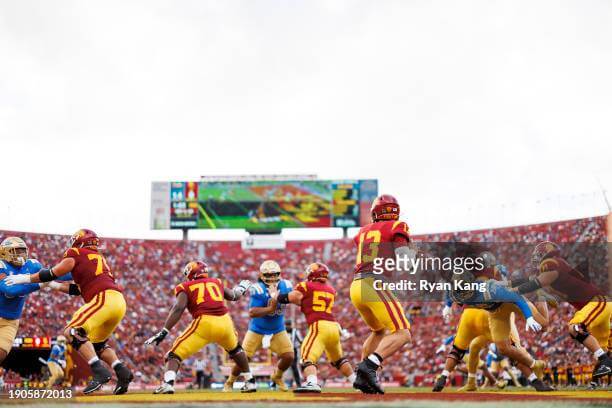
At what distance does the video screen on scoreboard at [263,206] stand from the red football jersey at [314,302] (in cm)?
2844

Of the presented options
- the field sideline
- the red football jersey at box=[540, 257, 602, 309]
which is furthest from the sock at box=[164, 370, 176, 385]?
the red football jersey at box=[540, 257, 602, 309]

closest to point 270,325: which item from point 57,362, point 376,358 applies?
point 376,358

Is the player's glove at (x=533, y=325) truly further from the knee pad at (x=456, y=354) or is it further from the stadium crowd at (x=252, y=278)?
the stadium crowd at (x=252, y=278)

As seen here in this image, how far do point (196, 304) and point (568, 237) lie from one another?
89.5ft

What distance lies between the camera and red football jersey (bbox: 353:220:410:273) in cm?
903

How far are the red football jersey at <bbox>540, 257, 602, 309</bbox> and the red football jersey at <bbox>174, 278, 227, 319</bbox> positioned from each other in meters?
5.14

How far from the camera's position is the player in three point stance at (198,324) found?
1075cm

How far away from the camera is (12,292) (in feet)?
33.9

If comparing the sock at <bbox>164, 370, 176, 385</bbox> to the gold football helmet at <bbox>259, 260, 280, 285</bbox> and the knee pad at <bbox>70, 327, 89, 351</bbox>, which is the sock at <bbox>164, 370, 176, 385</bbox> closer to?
the knee pad at <bbox>70, 327, 89, 351</bbox>

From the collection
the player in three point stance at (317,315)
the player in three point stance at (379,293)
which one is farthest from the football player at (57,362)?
the player in three point stance at (379,293)

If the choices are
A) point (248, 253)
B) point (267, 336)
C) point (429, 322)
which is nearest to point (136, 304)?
point (248, 253)

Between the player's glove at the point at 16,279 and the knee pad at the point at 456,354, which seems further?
the knee pad at the point at 456,354

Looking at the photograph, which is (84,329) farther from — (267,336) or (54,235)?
(54,235)

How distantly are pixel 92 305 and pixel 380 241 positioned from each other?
4328 mm
